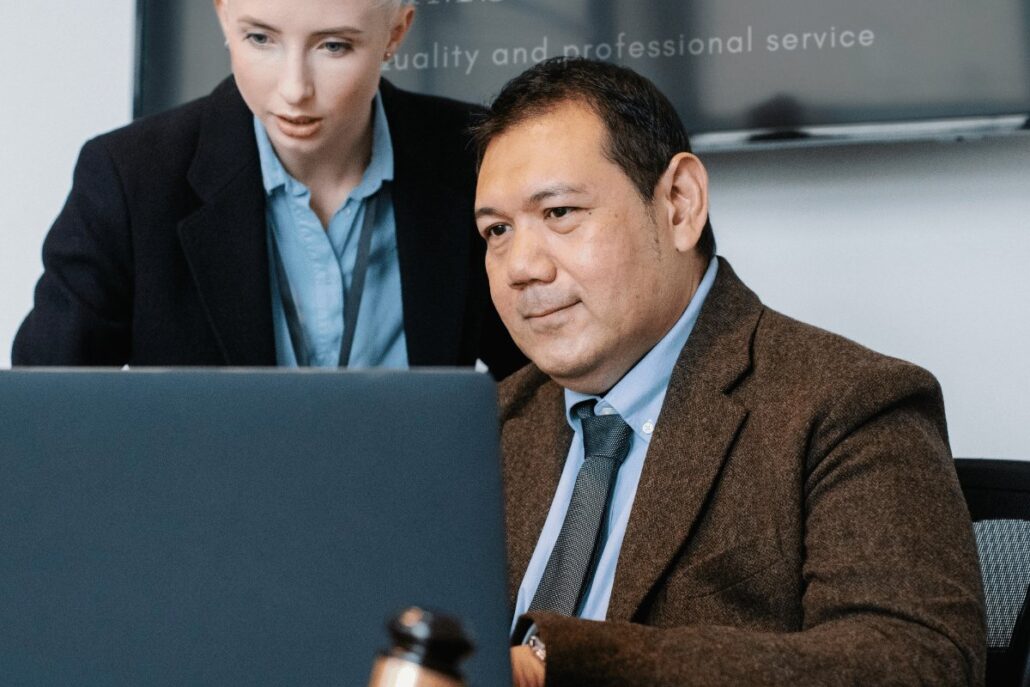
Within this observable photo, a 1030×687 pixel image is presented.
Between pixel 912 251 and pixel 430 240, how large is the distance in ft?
2.80

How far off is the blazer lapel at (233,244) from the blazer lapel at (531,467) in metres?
0.37

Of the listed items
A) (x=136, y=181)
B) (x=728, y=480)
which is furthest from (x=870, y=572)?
(x=136, y=181)

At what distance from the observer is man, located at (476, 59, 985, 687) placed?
3.81ft

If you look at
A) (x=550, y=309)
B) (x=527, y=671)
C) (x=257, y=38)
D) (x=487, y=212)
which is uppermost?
(x=257, y=38)

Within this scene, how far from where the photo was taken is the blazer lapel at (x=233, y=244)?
1.80 meters

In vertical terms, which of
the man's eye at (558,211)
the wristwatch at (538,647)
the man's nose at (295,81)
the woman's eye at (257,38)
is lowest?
the wristwatch at (538,647)

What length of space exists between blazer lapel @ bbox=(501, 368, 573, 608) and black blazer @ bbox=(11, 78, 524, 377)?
0.23 m

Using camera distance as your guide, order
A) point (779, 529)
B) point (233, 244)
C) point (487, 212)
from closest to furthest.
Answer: point (779, 529) < point (487, 212) < point (233, 244)

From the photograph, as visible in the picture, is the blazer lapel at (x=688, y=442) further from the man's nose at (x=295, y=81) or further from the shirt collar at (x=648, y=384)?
the man's nose at (x=295, y=81)

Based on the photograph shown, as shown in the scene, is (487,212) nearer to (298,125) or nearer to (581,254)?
(581,254)

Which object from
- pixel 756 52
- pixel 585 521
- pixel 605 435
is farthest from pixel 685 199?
pixel 756 52

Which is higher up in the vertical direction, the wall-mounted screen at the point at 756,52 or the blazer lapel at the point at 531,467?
the wall-mounted screen at the point at 756,52

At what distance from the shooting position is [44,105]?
9.12ft

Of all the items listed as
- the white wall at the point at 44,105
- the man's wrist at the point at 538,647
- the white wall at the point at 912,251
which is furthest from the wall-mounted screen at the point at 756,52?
the man's wrist at the point at 538,647
